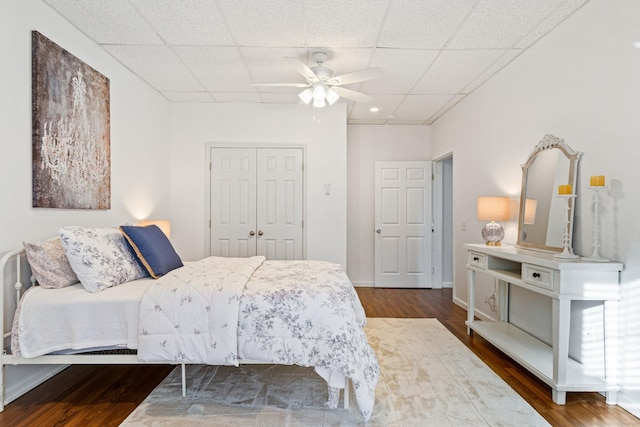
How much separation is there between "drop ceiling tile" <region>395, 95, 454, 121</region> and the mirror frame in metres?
1.70

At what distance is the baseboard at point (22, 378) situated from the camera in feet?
7.37

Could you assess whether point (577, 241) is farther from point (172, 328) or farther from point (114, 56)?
point (114, 56)

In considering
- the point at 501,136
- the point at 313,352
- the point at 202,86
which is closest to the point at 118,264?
the point at 313,352

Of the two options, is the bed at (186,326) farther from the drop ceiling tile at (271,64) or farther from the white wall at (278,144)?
the white wall at (278,144)

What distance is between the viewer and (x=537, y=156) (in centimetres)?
304

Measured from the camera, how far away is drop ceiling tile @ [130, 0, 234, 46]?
8.36 feet

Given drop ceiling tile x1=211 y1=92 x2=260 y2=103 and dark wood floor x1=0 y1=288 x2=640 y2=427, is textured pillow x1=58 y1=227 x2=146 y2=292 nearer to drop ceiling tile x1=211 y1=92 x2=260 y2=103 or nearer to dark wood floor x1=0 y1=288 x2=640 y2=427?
dark wood floor x1=0 y1=288 x2=640 y2=427

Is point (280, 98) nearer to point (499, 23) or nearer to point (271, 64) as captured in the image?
point (271, 64)

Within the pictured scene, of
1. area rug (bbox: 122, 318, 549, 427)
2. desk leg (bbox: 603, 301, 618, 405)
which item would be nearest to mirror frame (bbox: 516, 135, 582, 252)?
desk leg (bbox: 603, 301, 618, 405)

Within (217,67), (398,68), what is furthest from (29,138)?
(398,68)

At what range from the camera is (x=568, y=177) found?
8.68 feet

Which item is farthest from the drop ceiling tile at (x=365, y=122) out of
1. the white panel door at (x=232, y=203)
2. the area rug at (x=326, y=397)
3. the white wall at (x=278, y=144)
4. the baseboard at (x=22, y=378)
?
the baseboard at (x=22, y=378)

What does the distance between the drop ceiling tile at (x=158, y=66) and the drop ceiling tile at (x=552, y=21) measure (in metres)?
3.13

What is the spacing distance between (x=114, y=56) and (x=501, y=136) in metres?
3.92
